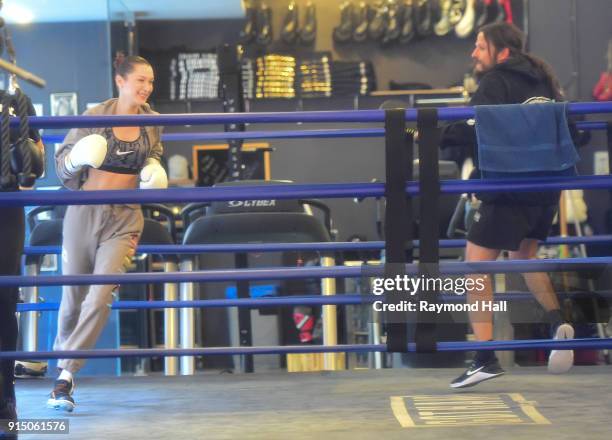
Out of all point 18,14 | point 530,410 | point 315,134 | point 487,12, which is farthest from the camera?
point 487,12

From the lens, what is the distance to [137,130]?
4141mm

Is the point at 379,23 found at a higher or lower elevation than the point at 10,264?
higher

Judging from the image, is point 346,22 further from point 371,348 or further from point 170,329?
point 371,348

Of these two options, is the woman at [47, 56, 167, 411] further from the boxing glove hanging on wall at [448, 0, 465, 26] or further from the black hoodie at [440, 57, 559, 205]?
the boxing glove hanging on wall at [448, 0, 465, 26]

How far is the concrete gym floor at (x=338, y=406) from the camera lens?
10.2 ft

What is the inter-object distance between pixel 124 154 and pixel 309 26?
594cm

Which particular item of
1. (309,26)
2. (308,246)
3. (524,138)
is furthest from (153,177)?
(309,26)

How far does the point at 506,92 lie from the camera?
3789mm

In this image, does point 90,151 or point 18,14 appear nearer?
point 90,151

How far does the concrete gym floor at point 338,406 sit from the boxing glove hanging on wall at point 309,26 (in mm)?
5665

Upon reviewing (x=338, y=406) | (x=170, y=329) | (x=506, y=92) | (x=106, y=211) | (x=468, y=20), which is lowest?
(x=338, y=406)

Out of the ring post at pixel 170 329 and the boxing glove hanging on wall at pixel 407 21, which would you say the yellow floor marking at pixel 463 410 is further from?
the boxing glove hanging on wall at pixel 407 21

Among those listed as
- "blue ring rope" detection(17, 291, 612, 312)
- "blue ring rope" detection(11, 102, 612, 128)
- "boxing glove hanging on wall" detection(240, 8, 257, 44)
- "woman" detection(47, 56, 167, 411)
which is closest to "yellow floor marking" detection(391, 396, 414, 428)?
"blue ring rope" detection(17, 291, 612, 312)

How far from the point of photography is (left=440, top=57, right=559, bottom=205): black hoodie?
375 centimetres
